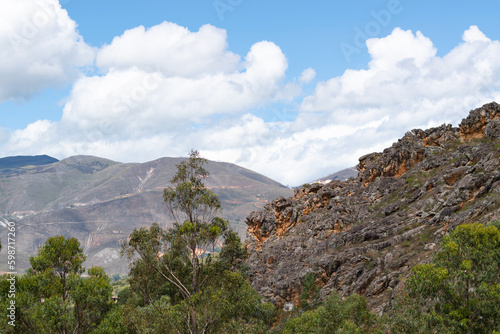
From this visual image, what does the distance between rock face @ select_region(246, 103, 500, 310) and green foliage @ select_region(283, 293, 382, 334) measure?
6.48 m

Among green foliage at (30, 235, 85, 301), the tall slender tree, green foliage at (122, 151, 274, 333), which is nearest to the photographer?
green foliage at (122, 151, 274, 333)

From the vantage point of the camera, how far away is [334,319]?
4894cm

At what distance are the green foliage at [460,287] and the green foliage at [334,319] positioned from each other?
1632 centimetres

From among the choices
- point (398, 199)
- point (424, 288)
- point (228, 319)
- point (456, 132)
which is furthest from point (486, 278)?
point (456, 132)

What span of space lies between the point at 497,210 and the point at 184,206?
1738 inches

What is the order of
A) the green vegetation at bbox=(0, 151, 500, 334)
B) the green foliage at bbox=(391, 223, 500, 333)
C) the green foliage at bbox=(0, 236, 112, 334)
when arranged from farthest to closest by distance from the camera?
1. the green foliage at bbox=(0, 236, 112, 334)
2. the green vegetation at bbox=(0, 151, 500, 334)
3. the green foliage at bbox=(391, 223, 500, 333)

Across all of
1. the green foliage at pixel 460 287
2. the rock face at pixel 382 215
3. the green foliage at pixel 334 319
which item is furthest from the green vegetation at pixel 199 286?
the rock face at pixel 382 215

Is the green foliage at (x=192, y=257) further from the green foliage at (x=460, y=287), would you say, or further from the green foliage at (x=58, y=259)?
the green foliage at (x=460, y=287)

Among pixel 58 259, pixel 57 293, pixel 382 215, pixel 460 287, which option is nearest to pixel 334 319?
pixel 460 287

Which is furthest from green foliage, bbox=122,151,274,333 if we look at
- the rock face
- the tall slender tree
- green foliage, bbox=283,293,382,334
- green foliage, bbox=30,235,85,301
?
the rock face

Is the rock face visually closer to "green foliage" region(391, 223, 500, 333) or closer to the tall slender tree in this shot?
"green foliage" region(391, 223, 500, 333)

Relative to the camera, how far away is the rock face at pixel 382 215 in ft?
219

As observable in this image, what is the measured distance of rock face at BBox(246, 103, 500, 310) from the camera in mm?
66875

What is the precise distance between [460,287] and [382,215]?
62.6 m
